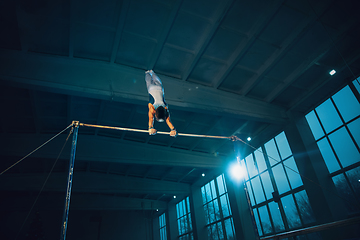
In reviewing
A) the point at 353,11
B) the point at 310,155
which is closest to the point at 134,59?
the point at 353,11

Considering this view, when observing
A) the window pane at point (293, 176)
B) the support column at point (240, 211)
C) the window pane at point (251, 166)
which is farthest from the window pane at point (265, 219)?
the window pane at point (293, 176)

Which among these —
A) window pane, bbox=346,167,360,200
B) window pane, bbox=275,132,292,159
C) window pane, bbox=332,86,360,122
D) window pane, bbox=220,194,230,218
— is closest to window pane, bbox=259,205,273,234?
window pane, bbox=220,194,230,218

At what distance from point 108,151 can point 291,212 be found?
9.64 metres

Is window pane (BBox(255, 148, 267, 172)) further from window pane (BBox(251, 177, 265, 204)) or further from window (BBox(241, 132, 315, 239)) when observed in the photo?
window pane (BBox(251, 177, 265, 204))

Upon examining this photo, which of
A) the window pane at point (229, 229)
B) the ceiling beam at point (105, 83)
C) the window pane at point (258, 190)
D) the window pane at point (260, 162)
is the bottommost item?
the window pane at point (229, 229)

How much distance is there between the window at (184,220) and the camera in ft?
59.3

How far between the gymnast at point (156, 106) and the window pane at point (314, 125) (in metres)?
7.12

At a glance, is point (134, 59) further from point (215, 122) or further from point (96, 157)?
point (96, 157)

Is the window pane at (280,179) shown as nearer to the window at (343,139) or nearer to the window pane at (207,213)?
the window at (343,139)

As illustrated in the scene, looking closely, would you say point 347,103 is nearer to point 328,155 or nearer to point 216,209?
point 328,155

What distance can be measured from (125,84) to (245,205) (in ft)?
32.5

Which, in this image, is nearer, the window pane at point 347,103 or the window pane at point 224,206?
the window pane at point 347,103

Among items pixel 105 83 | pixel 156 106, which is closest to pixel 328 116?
pixel 156 106

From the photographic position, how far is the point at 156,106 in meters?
5.66
